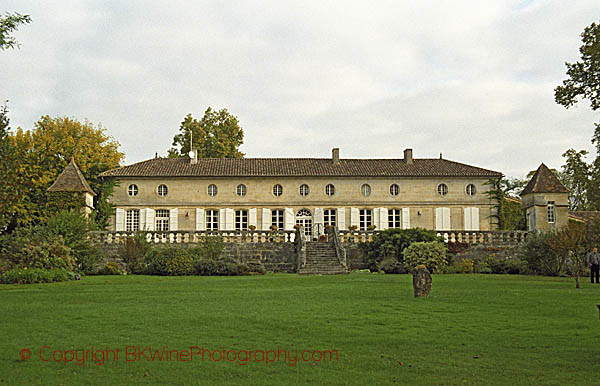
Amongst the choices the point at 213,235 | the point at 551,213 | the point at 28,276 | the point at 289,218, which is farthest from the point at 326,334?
the point at 289,218

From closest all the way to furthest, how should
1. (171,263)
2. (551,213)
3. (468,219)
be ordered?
(171,263), (551,213), (468,219)

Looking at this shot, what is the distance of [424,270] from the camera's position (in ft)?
46.3

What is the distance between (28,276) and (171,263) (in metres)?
6.26

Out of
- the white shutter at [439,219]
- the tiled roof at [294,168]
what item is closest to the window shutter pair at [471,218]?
the white shutter at [439,219]

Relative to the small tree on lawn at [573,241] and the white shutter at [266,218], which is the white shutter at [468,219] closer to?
the white shutter at [266,218]

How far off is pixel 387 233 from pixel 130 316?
792 inches

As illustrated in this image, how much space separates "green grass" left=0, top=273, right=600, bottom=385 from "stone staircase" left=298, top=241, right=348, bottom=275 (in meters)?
11.7

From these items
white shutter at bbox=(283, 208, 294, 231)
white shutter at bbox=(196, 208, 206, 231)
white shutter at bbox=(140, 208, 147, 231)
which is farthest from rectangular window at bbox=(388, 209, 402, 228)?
white shutter at bbox=(140, 208, 147, 231)

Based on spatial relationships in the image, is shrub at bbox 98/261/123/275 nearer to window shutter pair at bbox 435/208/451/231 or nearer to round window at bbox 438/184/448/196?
window shutter pair at bbox 435/208/451/231

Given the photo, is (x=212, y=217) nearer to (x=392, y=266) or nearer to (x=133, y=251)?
(x=133, y=251)

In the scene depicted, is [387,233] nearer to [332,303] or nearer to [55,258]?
[55,258]

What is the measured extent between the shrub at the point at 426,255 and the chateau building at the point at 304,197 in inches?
404

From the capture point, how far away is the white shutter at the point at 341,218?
→ 38.3 meters

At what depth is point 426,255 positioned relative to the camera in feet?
90.0
